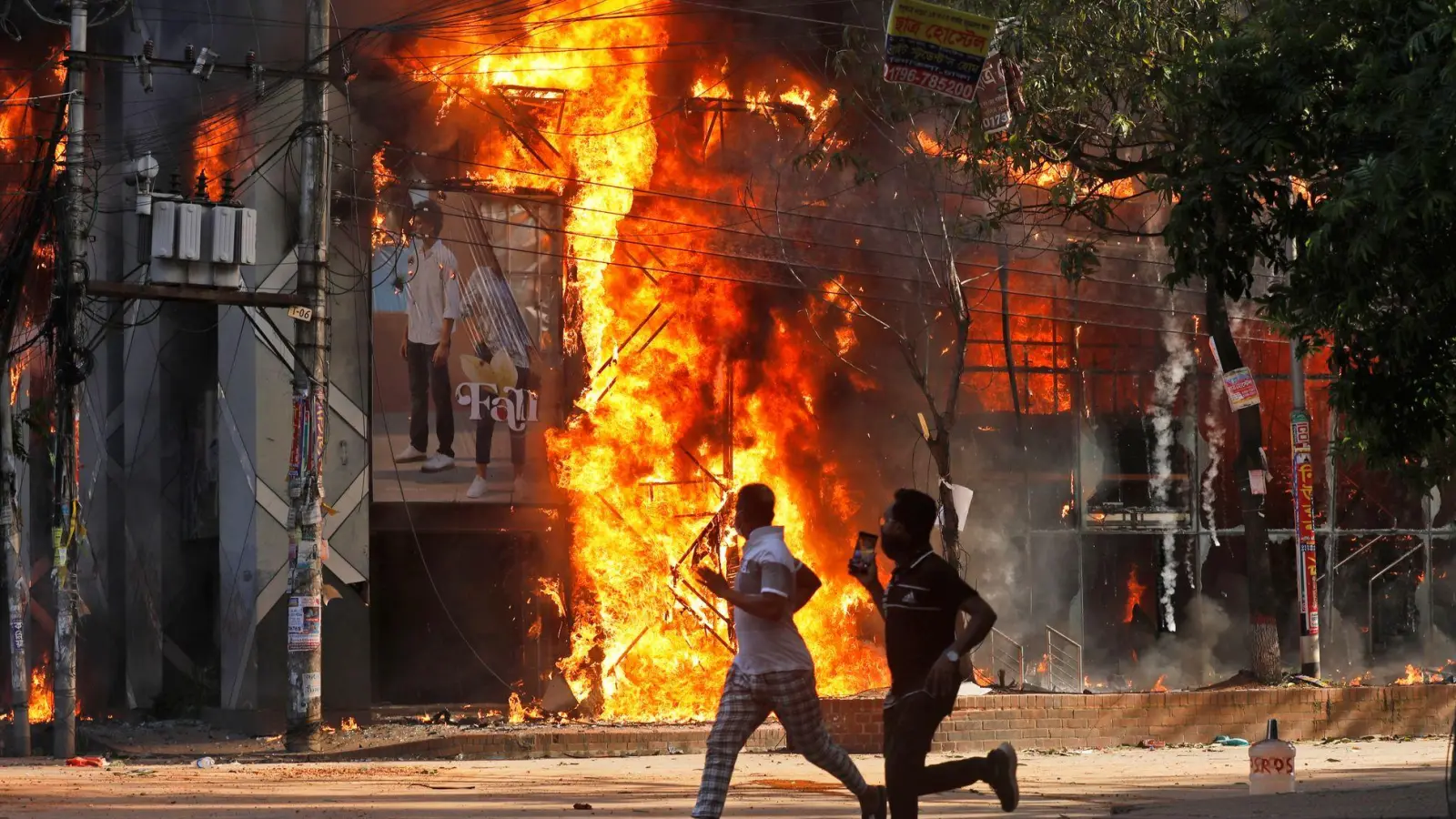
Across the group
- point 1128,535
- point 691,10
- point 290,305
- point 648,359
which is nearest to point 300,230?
point 290,305

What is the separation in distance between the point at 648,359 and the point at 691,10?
457 cm

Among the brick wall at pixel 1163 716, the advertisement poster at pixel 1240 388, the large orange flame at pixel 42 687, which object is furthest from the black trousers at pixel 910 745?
the large orange flame at pixel 42 687

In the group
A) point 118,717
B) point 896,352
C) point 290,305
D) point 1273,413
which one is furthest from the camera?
point 1273,413

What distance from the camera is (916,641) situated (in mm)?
7574

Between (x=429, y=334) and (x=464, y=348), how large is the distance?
17.8 inches

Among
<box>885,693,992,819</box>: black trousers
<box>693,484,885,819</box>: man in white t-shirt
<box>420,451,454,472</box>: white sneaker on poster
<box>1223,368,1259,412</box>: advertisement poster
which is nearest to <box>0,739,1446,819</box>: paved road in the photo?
<box>693,484,885,819</box>: man in white t-shirt

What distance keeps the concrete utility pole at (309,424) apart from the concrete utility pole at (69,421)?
238 centimetres

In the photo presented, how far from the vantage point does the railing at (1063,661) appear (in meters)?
24.3

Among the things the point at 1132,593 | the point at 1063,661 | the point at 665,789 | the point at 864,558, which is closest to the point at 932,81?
the point at 665,789

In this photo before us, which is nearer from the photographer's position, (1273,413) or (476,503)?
(476,503)

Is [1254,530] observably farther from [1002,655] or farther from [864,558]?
[864,558]

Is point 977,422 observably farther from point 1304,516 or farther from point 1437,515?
point 1437,515

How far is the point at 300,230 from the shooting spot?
17406 millimetres

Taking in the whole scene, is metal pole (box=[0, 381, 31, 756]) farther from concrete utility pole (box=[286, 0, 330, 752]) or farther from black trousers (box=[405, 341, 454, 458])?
black trousers (box=[405, 341, 454, 458])
